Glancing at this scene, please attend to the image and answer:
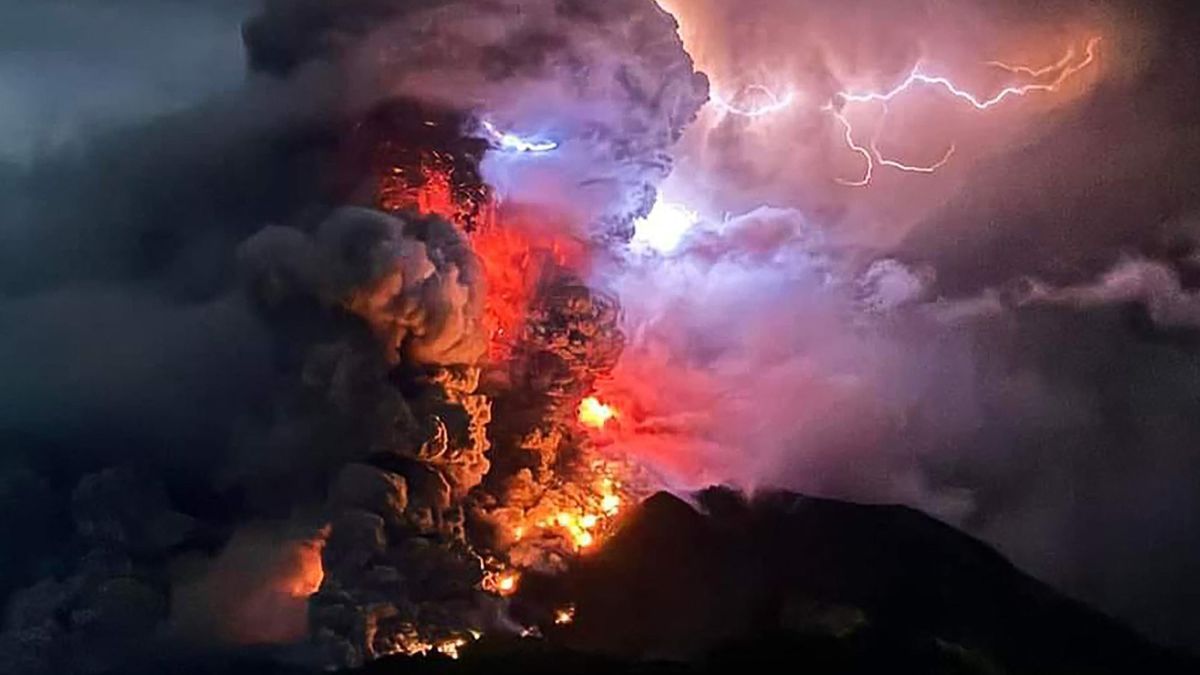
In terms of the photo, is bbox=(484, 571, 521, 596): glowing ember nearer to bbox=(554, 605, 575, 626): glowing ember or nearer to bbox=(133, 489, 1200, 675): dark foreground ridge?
bbox=(133, 489, 1200, 675): dark foreground ridge

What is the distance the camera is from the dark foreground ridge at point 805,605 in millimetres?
39281

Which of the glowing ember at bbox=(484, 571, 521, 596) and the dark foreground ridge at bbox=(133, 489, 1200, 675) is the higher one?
the dark foreground ridge at bbox=(133, 489, 1200, 675)

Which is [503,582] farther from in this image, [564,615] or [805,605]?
[805,605]

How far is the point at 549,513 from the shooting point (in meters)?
31.5

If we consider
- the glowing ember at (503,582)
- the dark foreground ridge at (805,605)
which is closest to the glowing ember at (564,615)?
the dark foreground ridge at (805,605)

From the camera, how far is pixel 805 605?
148 feet

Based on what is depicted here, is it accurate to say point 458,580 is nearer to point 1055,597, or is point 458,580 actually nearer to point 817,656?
point 817,656

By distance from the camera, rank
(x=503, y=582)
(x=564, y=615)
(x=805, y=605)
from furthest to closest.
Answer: (x=805, y=605) → (x=564, y=615) → (x=503, y=582)

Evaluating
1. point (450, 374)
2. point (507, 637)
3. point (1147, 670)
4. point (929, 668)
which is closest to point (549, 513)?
point (507, 637)

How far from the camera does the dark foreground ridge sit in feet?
129

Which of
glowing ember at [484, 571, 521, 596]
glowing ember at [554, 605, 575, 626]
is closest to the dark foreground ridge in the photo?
glowing ember at [554, 605, 575, 626]

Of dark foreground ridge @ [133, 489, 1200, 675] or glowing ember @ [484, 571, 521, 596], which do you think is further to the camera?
dark foreground ridge @ [133, 489, 1200, 675]

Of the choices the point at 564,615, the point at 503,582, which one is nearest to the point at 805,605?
the point at 564,615

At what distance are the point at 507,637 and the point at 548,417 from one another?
6.93 meters
